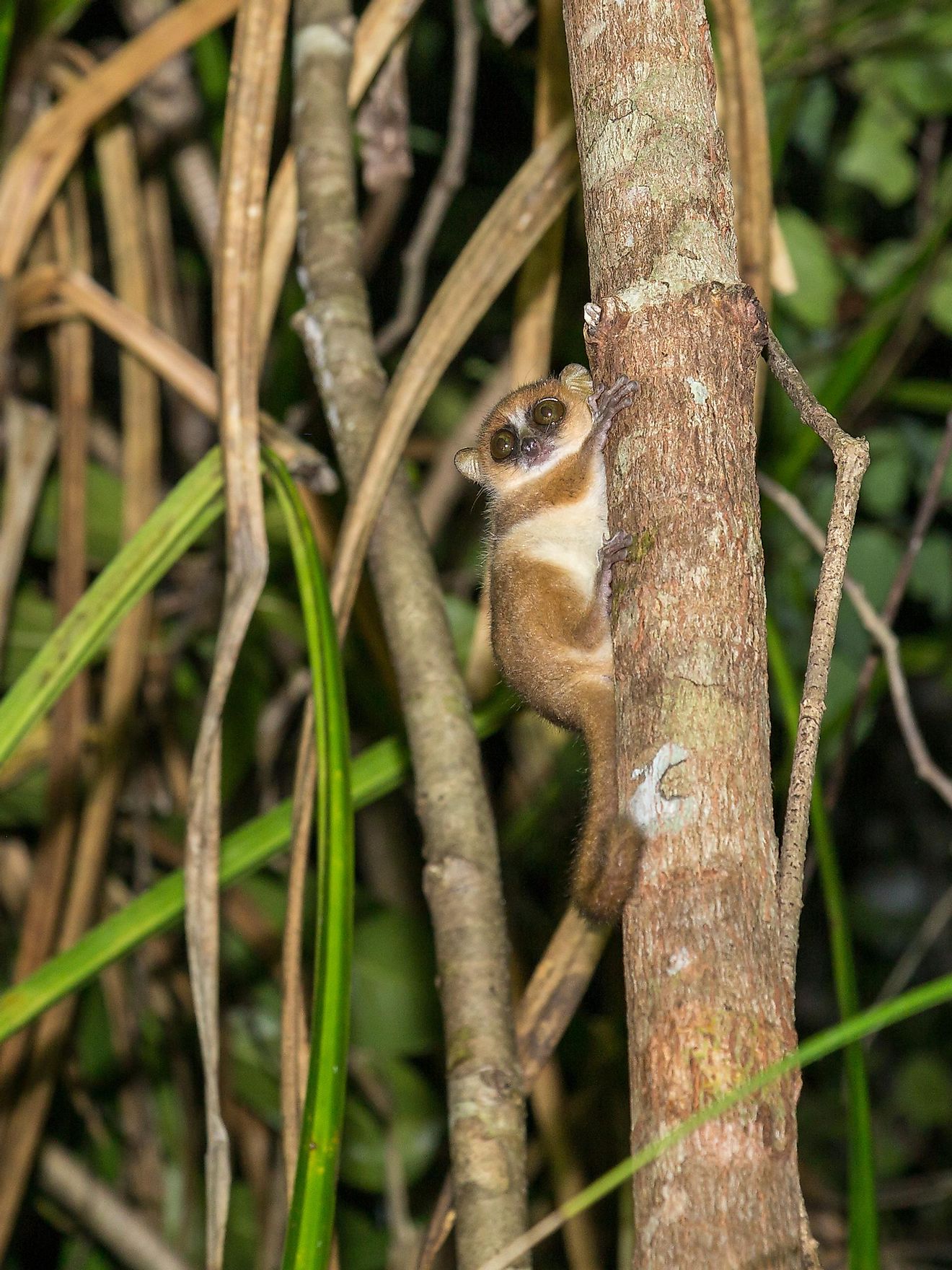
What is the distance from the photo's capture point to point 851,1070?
210cm

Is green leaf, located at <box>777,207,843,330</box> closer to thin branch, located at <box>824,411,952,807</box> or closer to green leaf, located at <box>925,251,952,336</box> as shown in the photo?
green leaf, located at <box>925,251,952,336</box>

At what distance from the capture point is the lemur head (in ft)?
9.48

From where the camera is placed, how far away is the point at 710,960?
3.99 feet

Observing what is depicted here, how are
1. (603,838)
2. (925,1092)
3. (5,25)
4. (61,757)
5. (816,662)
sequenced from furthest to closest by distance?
(925,1092), (61,757), (5,25), (603,838), (816,662)

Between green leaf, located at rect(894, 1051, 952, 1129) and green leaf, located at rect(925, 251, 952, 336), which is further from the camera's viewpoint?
green leaf, located at rect(894, 1051, 952, 1129)

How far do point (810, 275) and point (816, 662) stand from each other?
258cm

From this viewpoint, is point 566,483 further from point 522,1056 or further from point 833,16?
point 833,16

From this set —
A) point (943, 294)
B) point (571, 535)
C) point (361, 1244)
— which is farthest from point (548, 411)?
point (361, 1244)

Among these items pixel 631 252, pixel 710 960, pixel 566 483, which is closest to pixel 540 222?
pixel 566 483

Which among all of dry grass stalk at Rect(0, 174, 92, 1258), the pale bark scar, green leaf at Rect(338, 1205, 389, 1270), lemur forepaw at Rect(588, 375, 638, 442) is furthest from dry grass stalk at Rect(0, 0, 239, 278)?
green leaf at Rect(338, 1205, 389, 1270)

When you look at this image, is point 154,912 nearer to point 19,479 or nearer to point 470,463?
point 470,463

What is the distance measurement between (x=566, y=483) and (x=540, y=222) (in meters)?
0.54

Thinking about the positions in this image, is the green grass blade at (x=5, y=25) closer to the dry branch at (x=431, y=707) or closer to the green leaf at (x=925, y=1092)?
the dry branch at (x=431, y=707)

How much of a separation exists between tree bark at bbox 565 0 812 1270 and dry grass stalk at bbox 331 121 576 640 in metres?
0.87
